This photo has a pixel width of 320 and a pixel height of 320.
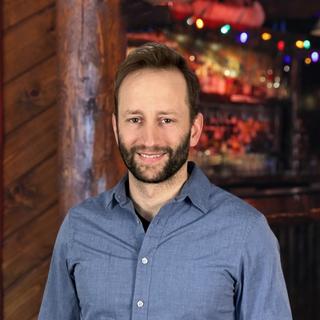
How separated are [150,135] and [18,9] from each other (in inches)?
74.6

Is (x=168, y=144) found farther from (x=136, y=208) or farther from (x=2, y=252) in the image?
(x=2, y=252)

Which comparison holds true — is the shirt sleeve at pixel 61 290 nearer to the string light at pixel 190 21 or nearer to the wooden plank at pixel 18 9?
the wooden plank at pixel 18 9

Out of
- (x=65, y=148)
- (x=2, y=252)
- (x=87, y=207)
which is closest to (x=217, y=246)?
(x=87, y=207)

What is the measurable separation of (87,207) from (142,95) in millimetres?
370

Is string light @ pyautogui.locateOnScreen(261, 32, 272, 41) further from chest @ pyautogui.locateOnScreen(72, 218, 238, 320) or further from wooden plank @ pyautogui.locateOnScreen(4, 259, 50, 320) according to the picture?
chest @ pyautogui.locateOnScreen(72, 218, 238, 320)

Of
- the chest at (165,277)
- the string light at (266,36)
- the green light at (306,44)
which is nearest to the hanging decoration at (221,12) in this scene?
the string light at (266,36)

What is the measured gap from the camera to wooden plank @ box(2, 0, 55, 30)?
3.32 metres

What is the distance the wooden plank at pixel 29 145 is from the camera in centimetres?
334

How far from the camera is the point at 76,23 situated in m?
2.90

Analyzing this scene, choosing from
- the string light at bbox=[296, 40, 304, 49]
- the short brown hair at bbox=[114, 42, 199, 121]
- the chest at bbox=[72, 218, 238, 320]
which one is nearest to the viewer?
the chest at bbox=[72, 218, 238, 320]

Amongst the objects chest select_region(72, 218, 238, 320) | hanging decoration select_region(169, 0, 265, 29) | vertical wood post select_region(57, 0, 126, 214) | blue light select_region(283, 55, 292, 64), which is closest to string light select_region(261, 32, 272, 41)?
hanging decoration select_region(169, 0, 265, 29)

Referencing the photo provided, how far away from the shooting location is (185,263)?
1.68 m

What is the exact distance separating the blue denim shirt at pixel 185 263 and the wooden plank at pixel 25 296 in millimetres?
1660

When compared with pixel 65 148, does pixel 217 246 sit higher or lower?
higher
